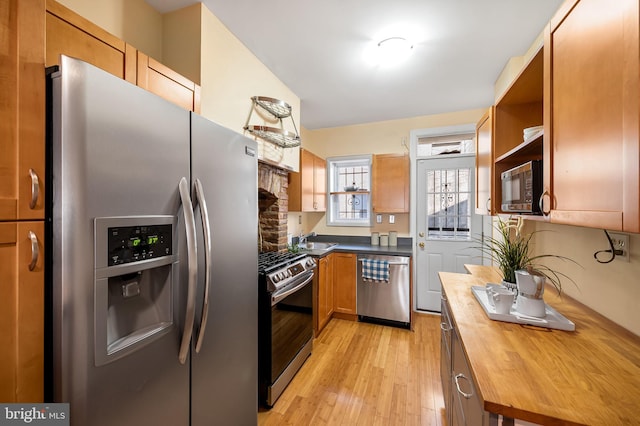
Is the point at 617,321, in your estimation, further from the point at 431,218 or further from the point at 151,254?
the point at 431,218

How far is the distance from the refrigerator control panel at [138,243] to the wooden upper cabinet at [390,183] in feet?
9.61

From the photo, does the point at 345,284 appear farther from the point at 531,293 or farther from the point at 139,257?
the point at 139,257

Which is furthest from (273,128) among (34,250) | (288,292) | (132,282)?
(34,250)

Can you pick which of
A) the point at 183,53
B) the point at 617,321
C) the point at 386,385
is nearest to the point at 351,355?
the point at 386,385

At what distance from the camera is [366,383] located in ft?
6.91

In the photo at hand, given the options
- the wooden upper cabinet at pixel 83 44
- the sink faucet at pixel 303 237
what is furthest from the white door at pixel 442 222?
the wooden upper cabinet at pixel 83 44

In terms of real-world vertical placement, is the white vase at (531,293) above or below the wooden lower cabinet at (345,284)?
above

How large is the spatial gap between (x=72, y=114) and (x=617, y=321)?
85.5 inches

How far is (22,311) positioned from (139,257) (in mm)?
281

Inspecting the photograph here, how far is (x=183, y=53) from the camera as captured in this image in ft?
5.39

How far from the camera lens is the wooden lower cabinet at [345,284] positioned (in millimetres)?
3223

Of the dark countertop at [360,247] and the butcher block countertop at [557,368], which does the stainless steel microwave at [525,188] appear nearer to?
the butcher block countertop at [557,368]

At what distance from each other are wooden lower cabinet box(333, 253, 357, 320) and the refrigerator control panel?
249 cm

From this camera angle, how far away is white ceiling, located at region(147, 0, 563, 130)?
162 cm
